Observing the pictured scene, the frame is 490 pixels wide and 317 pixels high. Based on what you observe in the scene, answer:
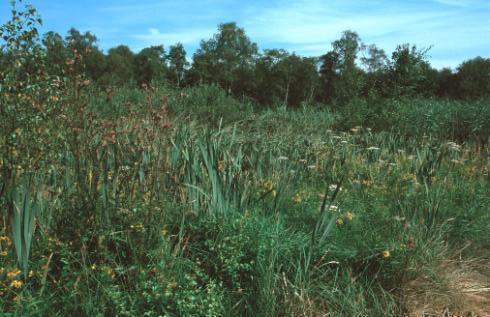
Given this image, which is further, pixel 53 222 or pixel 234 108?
pixel 234 108

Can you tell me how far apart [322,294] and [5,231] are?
6.55 feet

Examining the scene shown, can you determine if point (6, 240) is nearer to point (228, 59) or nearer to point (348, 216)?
point (348, 216)

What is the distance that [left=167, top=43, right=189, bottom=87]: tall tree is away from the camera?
817 inches

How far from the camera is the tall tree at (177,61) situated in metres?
20.8

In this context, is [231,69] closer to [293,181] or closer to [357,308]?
[293,181]

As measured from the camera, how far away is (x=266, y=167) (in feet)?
17.1

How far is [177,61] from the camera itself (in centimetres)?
2077

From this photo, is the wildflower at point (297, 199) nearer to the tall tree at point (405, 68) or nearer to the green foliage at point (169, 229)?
the green foliage at point (169, 229)

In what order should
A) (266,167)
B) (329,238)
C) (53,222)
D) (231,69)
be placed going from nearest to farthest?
(53,222) < (329,238) < (266,167) < (231,69)

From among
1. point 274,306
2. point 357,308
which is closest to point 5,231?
point 274,306

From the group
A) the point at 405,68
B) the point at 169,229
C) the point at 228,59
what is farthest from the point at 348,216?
the point at 228,59

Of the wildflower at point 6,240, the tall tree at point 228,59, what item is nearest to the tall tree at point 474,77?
the tall tree at point 228,59

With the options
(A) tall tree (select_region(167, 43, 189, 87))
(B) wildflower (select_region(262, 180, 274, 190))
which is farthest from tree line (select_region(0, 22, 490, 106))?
(B) wildflower (select_region(262, 180, 274, 190))

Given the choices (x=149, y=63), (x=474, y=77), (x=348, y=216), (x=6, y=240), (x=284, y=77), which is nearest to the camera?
(x=6, y=240)
